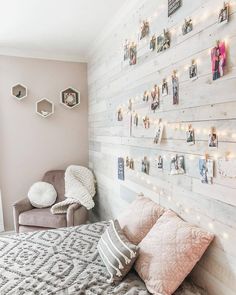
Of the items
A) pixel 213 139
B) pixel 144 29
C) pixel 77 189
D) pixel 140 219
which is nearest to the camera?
pixel 213 139

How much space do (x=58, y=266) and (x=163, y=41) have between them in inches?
67.4

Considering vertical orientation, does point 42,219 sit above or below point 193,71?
below

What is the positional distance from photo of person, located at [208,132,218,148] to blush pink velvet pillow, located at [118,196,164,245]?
2.22 ft

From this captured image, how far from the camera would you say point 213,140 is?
4.86 feet

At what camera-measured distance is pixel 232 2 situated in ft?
4.32

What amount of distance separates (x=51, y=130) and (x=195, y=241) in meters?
2.86

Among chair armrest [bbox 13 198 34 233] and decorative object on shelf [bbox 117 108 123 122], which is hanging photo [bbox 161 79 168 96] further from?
chair armrest [bbox 13 198 34 233]

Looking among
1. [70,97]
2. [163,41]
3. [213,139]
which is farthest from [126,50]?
[70,97]

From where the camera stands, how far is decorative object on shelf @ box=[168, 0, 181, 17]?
1743 mm

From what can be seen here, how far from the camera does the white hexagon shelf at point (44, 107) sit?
382cm

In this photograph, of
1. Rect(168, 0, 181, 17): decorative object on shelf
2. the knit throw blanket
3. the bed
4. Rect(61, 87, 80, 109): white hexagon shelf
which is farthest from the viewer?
Rect(61, 87, 80, 109): white hexagon shelf

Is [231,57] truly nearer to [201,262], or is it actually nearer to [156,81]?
[156,81]

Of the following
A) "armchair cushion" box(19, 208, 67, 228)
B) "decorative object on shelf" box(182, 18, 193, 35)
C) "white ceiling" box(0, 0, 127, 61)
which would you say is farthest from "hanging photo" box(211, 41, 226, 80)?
"armchair cushion" box(19, 208, 67, 228)

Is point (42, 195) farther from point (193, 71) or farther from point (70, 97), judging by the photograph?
point (193, 71)
